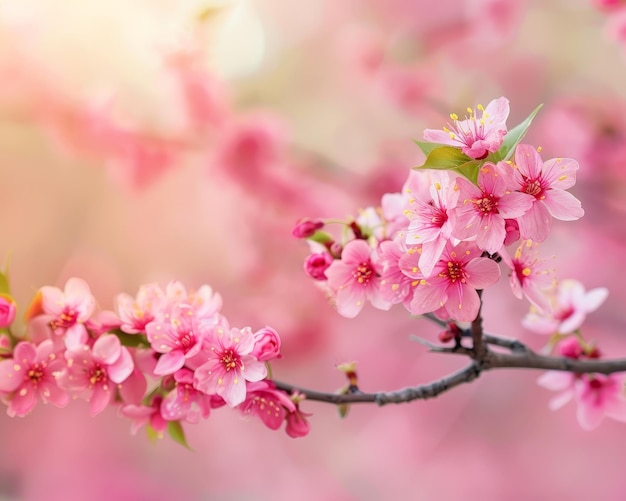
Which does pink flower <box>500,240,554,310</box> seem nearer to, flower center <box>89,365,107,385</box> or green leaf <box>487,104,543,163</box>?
green leaf <box>487,104,543,163</box>

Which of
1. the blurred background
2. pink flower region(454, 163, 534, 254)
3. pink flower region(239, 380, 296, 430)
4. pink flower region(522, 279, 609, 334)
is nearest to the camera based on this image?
pink flower region(454, 163, 534, 254)

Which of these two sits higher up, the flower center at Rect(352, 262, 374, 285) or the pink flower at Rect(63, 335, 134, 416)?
the flower center at Rect(352, 262, 374, 285)

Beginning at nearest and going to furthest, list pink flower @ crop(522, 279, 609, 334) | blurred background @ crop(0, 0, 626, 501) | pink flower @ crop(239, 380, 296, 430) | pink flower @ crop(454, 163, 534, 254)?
1. pink flower @ crop(454, 163, 534, 254)
2. pink flower @ crop(239, 380, 296, 430)
3. pink flower @ crop(522, 279, 609, 334)
4. blurred background @ crop(0, 0, 626, 501)

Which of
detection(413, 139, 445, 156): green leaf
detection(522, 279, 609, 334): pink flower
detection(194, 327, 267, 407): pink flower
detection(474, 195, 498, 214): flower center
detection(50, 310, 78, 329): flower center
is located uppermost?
detection(413, 139, 445, 156): green leaf

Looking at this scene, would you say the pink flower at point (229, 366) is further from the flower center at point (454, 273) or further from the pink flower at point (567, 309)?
the pink flower at point (567, 309)

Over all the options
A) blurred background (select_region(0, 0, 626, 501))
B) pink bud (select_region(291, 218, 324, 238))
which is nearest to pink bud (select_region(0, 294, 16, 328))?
pink bud (select_region(291, 218, 324, 238))

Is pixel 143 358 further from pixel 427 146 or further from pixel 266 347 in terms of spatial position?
pixel 427 146

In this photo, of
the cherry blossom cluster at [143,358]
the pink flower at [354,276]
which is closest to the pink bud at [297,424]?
the cherry blossom cluster at [143,358]
